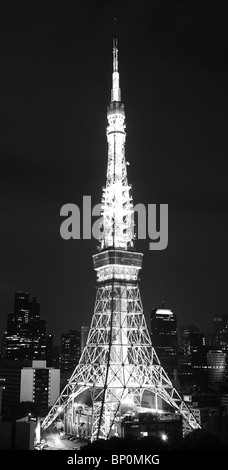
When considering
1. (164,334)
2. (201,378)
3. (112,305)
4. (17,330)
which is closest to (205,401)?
(112,305)

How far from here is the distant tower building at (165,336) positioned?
5524 inches

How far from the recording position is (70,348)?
476ft

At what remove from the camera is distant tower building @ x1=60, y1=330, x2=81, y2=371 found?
141913mm

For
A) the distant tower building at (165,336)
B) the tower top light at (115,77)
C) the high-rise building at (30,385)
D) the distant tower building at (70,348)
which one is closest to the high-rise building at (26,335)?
the distant tower building at (70,348)

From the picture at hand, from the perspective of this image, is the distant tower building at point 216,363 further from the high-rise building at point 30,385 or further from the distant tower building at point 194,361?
the high-rise building at point 30,385

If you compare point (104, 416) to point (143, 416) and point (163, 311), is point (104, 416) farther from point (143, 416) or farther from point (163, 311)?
point (163, 311)

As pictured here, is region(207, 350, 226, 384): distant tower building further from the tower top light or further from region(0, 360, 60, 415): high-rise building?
the tower top light

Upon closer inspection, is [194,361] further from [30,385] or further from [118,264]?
[118,264]

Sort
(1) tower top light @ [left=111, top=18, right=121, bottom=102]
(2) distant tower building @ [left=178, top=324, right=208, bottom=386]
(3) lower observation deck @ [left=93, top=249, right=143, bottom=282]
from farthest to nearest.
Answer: (2) distant tower building @ [left=178, top=324, right=208, bottom=386]
(1) tower top light @ [left=111, top=18, right=121, bottom=102]
(3) lower observation deck @ [left=93, top=249, right=143, bottom=282]

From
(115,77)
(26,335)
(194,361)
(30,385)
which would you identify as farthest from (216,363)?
(115,77)

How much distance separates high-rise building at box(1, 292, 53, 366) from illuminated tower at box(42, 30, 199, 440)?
79.5 meters

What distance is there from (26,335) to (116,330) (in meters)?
96.3

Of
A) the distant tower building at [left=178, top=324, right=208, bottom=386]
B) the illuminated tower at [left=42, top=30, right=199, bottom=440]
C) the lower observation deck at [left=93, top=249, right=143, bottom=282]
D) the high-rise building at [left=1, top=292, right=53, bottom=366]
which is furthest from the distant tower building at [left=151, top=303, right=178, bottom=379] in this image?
the lower observation deck at [left=93, top=249, right=143, bottom=282]

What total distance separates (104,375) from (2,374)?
45638mm
